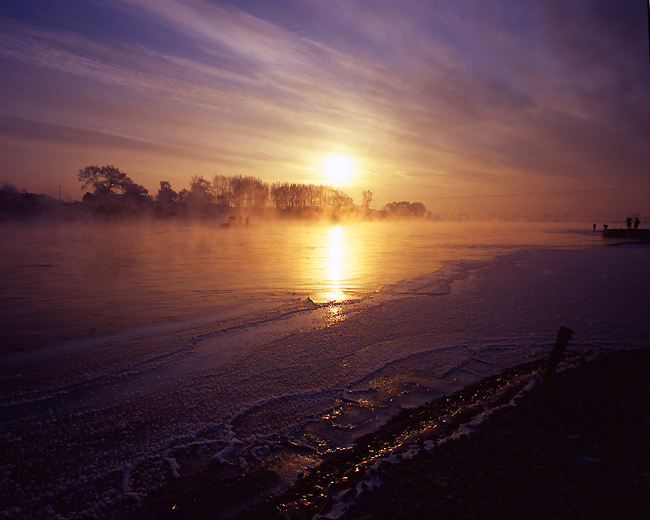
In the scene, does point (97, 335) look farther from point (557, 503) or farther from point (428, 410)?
point (557, 503)

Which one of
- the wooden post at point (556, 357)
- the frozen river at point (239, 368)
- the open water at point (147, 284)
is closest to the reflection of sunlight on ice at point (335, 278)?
the open water at point (147, 284)

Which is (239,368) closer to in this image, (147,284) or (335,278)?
(147,284)

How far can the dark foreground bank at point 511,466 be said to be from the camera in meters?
2.92

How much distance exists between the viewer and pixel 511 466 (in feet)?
11.3

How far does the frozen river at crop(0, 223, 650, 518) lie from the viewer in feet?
13.6

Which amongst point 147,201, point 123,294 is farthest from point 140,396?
point 147,201

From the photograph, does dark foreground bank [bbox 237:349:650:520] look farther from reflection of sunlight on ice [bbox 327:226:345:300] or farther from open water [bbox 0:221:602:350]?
open water [bbox 0:221:602:350]

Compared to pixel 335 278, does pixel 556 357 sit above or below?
above

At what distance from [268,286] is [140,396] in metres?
8.51

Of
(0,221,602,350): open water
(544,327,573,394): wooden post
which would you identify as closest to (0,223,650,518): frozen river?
(0,221,602,350): open water

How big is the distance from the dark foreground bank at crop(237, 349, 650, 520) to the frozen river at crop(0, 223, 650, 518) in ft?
1.74

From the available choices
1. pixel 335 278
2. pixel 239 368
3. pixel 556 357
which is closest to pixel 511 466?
pixel 556 357

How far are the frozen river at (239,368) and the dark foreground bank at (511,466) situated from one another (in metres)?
0.53

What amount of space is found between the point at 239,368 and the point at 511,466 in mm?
4825
